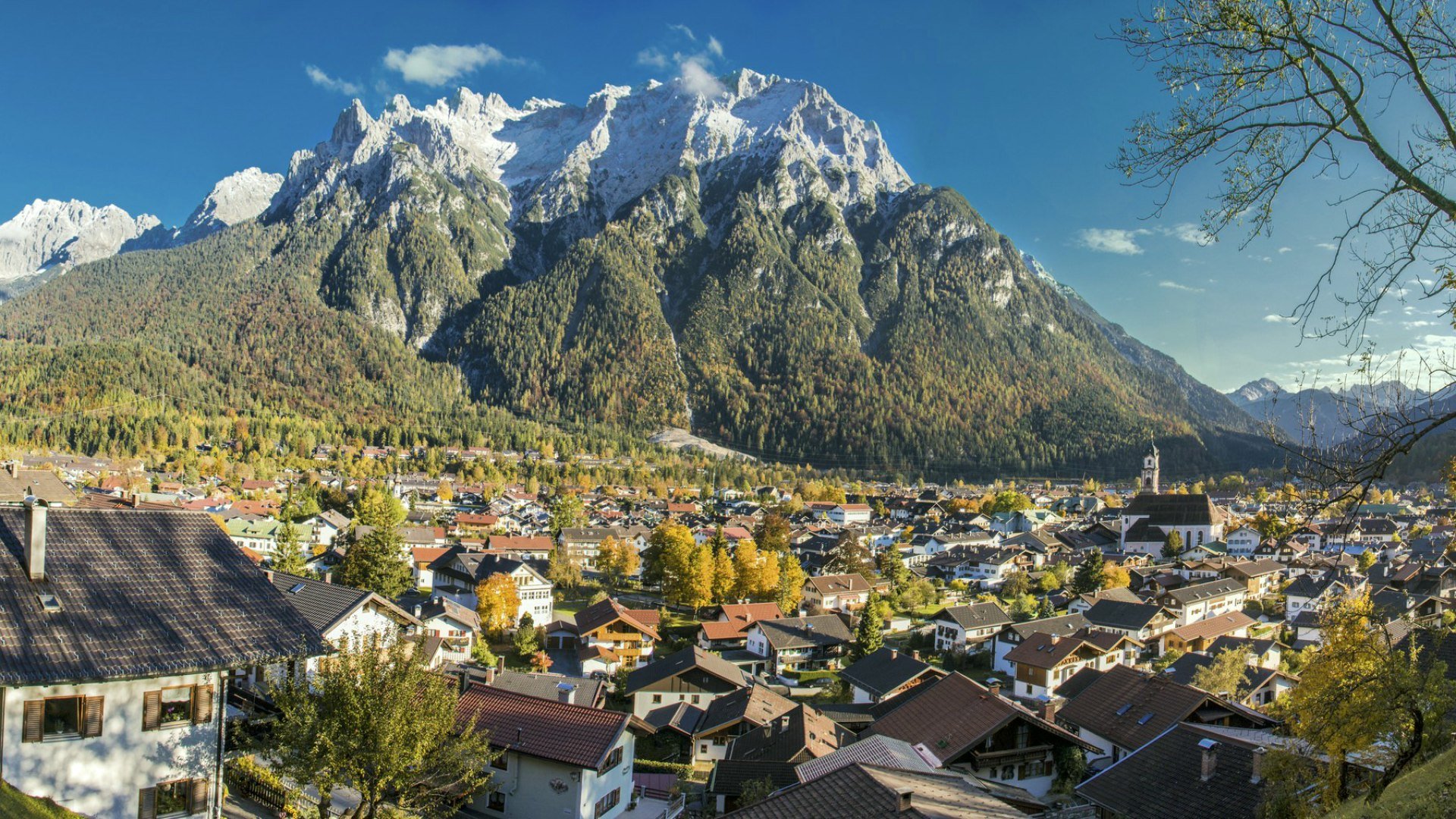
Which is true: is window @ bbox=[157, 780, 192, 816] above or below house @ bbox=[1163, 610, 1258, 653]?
above

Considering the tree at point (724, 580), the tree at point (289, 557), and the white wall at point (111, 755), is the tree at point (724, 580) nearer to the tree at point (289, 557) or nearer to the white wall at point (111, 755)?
the tree at point (289, 557)

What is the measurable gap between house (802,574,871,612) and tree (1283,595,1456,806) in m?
47.1

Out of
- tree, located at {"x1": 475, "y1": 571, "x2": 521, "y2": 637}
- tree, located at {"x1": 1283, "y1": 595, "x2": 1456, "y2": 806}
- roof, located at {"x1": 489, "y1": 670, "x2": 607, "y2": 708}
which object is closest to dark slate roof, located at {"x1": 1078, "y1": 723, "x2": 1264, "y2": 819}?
tree, located at {"x1": 1283, "y1": 595, "x2": 1456, "y2": 806}

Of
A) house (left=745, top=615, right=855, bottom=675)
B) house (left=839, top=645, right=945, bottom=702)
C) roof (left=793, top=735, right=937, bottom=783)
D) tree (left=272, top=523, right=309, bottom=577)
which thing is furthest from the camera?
house (left=745, top=615, right=855, bottom=675)

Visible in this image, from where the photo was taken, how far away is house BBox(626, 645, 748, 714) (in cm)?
3791

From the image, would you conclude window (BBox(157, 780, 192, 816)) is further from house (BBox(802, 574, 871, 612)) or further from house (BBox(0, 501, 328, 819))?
house (BBox(802, 574, 871, 612))

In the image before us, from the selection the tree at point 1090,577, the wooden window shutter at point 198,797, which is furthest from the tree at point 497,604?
the tree at point 1090,577

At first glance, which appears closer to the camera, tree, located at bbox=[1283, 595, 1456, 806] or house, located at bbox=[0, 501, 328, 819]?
house, located at bbox=[0, 501, 328, 819]

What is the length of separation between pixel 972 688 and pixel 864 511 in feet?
311

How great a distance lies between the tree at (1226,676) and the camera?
3519cm

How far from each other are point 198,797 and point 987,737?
20.8 m

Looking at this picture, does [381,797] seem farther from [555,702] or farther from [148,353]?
[148,353]

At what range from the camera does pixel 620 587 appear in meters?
69.9

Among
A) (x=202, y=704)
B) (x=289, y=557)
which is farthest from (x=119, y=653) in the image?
(x=289, y=557)
